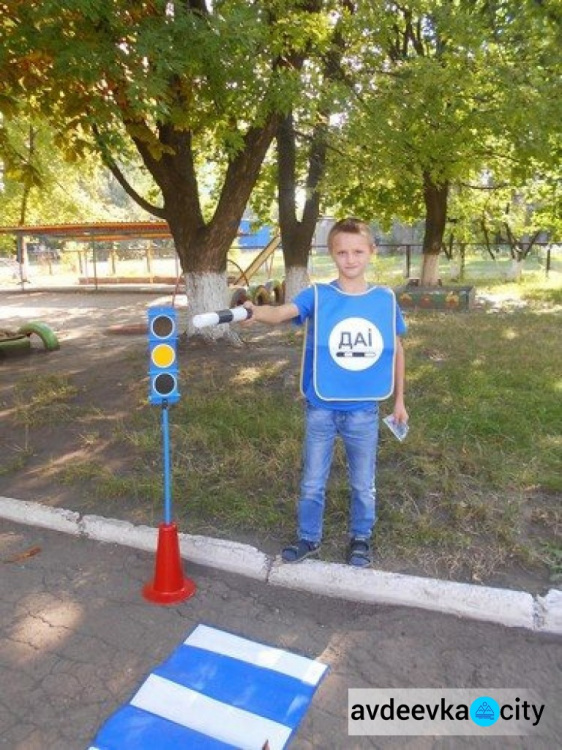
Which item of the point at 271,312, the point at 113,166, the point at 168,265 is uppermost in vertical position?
the point at 113,166

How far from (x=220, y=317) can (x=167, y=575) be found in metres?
1.34

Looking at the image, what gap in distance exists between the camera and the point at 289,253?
11789mm

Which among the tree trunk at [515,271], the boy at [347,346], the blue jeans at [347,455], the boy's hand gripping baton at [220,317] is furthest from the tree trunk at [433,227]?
the boy's hand gripping baton at [220,317]

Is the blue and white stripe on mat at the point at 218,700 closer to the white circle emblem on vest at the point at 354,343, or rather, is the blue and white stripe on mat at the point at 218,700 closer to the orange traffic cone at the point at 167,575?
the orange traffic cone at the point at 167,575

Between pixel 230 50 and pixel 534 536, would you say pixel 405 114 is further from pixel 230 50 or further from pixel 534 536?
A: pixel 534 536

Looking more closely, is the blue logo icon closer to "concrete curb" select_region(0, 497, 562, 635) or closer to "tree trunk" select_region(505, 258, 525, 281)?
"concrete curb" select_region(0, 497, 562, 635)

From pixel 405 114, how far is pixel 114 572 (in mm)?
7386

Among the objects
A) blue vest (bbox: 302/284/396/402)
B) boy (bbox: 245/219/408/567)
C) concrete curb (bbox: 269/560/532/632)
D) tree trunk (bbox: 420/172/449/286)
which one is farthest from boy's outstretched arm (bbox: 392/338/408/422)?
tree trunk (bbox: 420/172/449/286)

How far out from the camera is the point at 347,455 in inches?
130

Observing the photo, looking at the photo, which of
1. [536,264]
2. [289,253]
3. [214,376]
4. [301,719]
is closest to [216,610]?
[301,719]

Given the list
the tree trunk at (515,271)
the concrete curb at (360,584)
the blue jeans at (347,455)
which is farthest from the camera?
the tree trunk at (515,271)

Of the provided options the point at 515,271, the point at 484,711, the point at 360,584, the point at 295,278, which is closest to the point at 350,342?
the point at 360,584

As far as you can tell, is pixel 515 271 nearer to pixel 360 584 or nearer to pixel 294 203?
pixel 294 203

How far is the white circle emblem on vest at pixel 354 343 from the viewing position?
120 inches
